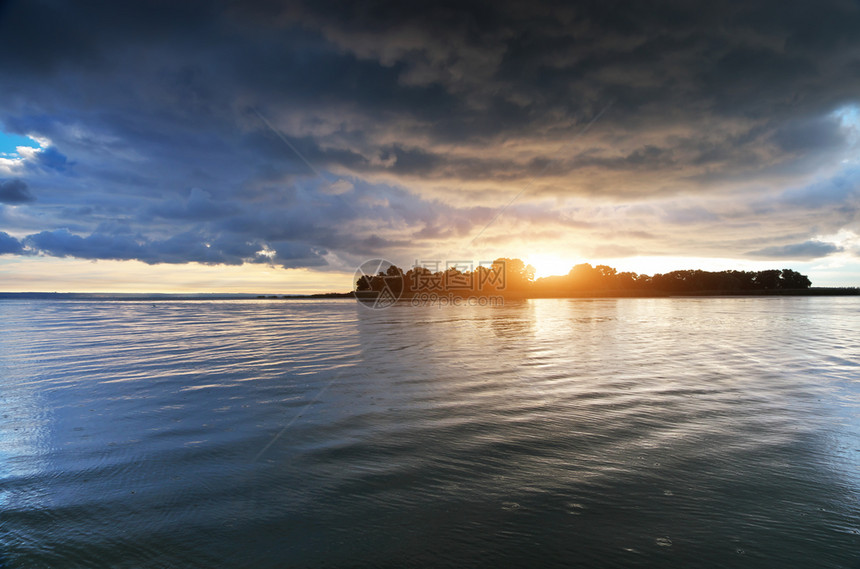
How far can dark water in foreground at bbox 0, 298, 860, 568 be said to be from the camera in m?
4.20

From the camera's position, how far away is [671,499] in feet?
16.6

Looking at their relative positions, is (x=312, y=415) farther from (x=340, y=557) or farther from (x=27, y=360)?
(x=27, y=360)

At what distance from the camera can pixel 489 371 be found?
1381cm

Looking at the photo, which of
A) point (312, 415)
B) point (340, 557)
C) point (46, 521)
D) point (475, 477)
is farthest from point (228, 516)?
point (312, 415)

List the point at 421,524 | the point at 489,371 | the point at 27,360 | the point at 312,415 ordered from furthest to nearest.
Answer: the point at 27,360, the point at 489,371, the point at 312,415, the point at 421,524

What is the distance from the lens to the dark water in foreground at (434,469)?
420 centimetres

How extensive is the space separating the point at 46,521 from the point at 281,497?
2.58m

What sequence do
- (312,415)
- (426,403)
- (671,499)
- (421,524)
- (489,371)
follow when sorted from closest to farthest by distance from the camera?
(421,524) → (671,499) → (312,415) → (426,403) → (489,371)

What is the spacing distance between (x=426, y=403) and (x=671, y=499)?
18.3 ft

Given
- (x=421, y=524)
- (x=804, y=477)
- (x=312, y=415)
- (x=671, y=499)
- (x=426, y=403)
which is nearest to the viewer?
(x=421, y=524)

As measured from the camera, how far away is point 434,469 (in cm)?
601

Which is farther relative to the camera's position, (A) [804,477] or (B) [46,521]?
(A) [804,477]

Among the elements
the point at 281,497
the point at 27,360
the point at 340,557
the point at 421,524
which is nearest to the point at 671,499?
the point at 421,524

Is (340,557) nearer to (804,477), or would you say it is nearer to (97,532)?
(97,532)
